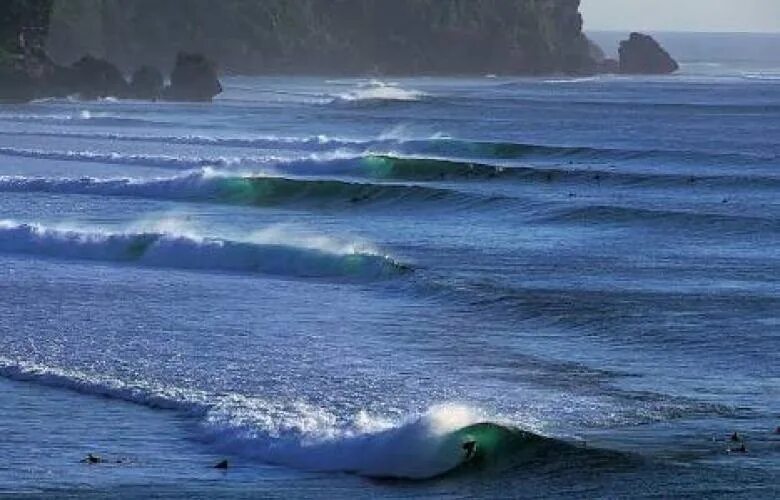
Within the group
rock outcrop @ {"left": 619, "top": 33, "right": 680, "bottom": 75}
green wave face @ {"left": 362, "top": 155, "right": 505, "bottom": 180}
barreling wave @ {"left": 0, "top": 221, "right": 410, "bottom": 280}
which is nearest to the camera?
barreling wave @ {"left": 0, "top": 221, "right": 410, "bottom": 280}

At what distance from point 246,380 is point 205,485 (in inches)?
192

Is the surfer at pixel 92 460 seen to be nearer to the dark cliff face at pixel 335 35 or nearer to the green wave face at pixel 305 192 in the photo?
the green wave face at pixel 305 192

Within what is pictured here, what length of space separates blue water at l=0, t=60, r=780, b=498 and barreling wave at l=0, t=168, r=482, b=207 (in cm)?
11

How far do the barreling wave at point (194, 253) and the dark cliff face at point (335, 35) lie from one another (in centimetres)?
11862

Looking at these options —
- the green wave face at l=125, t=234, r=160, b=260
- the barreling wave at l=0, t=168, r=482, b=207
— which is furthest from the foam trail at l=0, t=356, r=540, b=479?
the barreling wave at l=0, t=168, r=482, b=207

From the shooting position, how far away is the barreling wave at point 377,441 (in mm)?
19062

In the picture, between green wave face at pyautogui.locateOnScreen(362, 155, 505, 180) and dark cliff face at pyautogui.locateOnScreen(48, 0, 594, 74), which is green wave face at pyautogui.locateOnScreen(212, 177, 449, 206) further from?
dark cliff face at pyautogui.locateOnScreen(48, 0, 594, 74)

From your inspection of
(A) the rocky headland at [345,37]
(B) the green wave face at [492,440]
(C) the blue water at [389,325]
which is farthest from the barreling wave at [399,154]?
(A) the rocky headland at [345,37]

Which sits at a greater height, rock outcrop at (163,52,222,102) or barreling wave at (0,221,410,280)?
barreling wave at (0,221,410,280)

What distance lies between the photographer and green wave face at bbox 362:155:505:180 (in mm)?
58094

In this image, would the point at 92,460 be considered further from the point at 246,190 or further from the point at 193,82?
the point at 193,82

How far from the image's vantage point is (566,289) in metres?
31.2

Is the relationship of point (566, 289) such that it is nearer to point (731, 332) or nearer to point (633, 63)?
point (731, 332)

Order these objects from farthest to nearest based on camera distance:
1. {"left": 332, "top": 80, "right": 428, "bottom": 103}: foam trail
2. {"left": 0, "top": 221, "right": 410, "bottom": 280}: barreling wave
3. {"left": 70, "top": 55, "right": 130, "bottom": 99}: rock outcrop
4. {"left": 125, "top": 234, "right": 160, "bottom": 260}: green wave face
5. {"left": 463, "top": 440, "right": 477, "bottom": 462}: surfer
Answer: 1. {"left": 332, "top": 80, "right": 428, "bottom": 103}: foam trail
2. {"left": 70, "top": 55, "right": 130, "bottom": 99}: rock outcrop
3. {"left": 125, "top": 234, "right": 160, "bottom": 260}: green wave face
4. {"left": 0, "top": 221, "right": 410, "bottom": 280}: barreling wave
5. {"left": 463, "top": 440, "right": 477, "bottom": 462}: surfer
